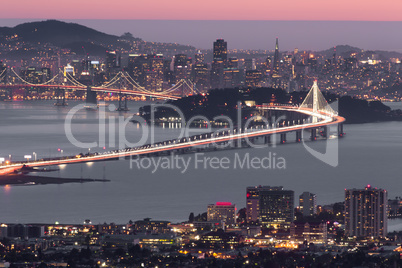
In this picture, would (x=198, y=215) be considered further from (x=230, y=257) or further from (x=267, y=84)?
(x=267, y=84)

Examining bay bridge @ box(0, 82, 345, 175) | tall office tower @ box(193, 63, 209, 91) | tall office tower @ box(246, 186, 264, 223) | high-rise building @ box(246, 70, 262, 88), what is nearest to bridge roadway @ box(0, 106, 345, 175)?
bay bridge @ box(0, 82, 345, 175)

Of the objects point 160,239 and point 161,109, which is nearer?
point 160,239

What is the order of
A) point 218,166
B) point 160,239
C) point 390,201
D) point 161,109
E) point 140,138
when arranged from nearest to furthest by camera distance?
point 160,239 < point 390,201 < point 218,166 < point 140,138 < point 161,109

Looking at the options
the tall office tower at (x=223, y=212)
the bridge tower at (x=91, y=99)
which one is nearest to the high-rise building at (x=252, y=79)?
the bridge tower at (x=91, y=99)

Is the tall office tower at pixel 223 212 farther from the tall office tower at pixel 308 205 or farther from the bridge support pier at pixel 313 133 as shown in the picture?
the bridge support pier at pixel 313 133

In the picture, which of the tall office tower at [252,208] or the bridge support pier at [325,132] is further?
the bridge support pier at [325,132]

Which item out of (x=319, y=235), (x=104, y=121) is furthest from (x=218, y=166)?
(x=104, y=121)
